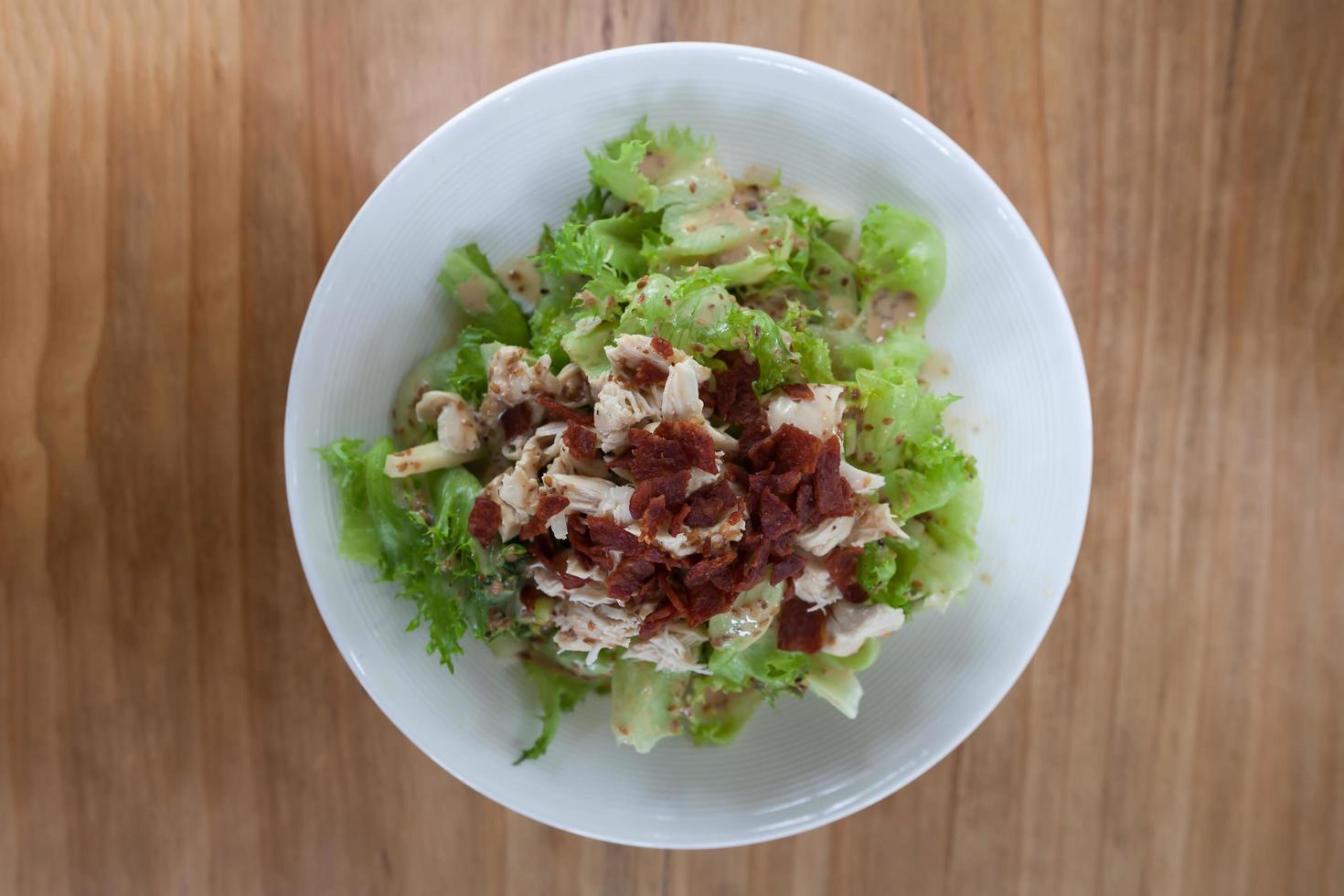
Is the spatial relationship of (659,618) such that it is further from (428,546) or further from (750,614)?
(428,546)

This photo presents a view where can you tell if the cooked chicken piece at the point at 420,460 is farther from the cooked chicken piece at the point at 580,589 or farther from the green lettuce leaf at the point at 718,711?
the green lettuce leaf at the point at 718,711

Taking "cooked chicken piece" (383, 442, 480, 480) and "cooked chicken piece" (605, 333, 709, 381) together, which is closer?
"cooked chicken piece" (605, 333, 709, 381)

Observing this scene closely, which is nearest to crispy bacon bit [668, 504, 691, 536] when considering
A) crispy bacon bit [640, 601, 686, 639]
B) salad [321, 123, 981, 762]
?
salad [321, 123, 981, 762]

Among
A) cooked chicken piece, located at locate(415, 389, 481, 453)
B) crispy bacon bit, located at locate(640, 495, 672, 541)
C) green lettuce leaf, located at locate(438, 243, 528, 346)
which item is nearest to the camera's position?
crispy bacon bit, located at locate(640, 495, 672, 541)

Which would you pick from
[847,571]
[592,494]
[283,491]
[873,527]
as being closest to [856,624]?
[847,571]

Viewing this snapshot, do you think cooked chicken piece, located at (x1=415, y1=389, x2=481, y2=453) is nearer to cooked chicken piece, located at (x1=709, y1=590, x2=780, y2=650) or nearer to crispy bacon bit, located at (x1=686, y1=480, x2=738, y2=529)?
crispy bacon bit, located at (x1=686, y1=480, x2=738, y2=529)

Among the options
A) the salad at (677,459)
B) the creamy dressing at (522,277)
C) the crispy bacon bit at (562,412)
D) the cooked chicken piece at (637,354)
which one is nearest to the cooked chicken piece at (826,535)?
the salad at (677,459)

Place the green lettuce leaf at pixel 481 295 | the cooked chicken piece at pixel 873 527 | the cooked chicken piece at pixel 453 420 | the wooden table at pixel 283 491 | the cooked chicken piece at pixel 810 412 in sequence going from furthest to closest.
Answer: the wooden table at pixel 283 491 → the green lettuce leaf at pixel 481 295 → the cooked chicken piece at pixel 453 420 → the cooked chicken piece at pixel 873 527 → the cooked chicken piece at pixel 810 412
